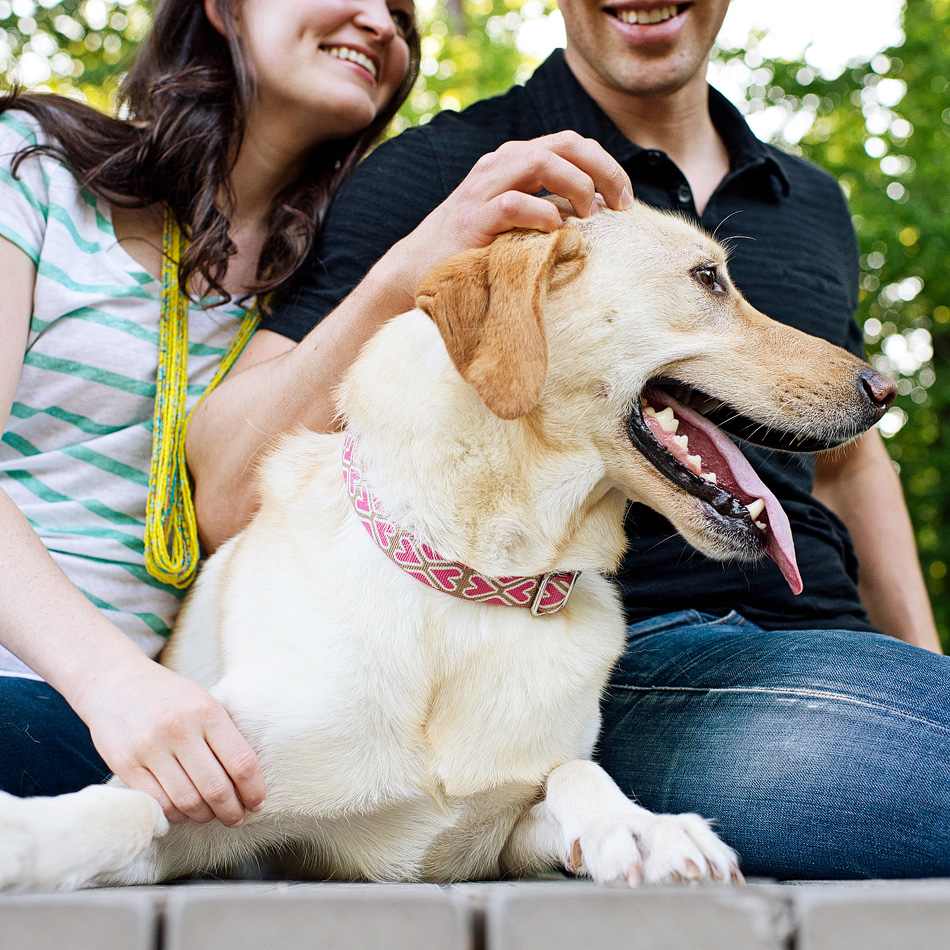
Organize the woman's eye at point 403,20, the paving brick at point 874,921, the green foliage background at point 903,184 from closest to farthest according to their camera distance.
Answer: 1. the paving brick at point 874,921
2. the woman's eye at point 403,20
3. the green foliage background at point 903,184

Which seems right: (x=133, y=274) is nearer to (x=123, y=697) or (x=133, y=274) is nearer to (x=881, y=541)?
(x=123, y=697)

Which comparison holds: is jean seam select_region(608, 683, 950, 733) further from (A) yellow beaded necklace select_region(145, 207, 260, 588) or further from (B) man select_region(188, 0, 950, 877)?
(A) yellow beaded necklace select_region(145, 207, 260, 588)

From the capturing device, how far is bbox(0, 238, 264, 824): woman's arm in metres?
1.40

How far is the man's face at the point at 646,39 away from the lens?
2.63 metres

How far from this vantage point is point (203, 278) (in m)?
2.38

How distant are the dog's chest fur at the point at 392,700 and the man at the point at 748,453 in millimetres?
367

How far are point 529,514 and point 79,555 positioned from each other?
115 centimetres

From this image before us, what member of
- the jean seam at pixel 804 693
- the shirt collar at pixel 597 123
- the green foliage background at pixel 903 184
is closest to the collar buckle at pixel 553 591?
the jean seam at pixel 804 693

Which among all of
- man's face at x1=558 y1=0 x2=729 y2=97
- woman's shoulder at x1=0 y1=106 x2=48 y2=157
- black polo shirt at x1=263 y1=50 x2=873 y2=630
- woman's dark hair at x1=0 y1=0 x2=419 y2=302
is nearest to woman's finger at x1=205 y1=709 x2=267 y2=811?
black polo shirt at x1=263 y1=50 x2=873 y2=630

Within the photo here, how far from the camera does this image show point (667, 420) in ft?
5.75

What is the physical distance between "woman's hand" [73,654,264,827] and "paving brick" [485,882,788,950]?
0.65 metres

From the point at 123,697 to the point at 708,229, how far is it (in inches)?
77.3

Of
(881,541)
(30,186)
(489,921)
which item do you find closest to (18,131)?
(30,186)

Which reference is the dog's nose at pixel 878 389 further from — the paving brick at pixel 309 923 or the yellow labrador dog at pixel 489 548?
the paving brick at pixel 309 923
